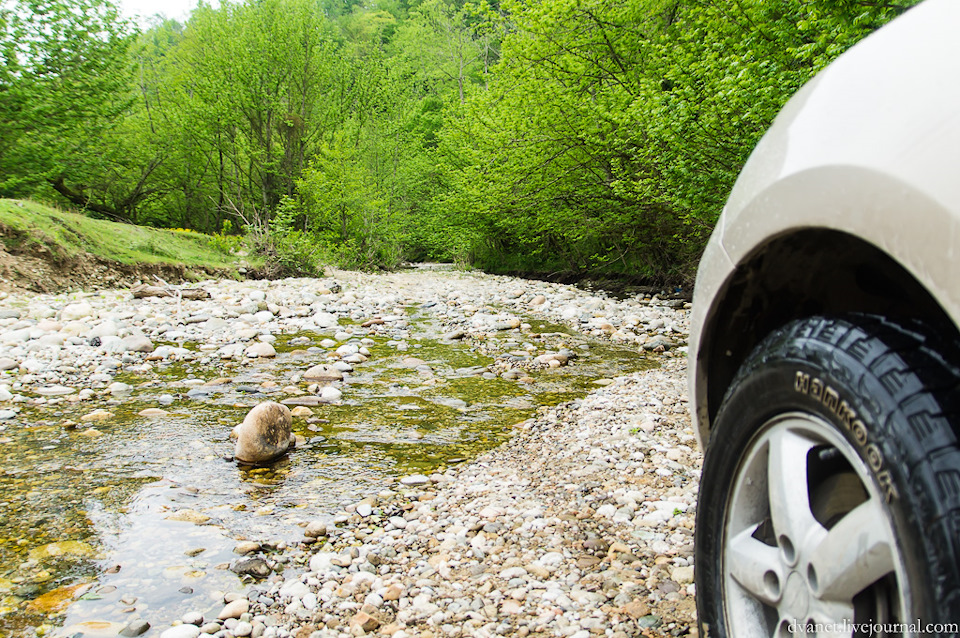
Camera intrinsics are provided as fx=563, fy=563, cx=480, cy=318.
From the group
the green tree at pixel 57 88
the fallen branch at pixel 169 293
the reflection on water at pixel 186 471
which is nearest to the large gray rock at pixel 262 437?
the reflection on water at pixel 186 471

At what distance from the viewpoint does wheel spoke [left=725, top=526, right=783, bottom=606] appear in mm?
1022

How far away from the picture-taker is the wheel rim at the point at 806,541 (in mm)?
844

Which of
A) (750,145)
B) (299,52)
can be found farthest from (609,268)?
(299,52)

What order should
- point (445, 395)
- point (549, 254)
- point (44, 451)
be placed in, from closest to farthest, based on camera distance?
point (44, 451), point (445, 395), point (549, 254)

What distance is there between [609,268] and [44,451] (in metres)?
14.5

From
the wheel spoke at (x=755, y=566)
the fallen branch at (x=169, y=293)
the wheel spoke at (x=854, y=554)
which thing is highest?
A: the wheel spoke at (x=854, y=554)

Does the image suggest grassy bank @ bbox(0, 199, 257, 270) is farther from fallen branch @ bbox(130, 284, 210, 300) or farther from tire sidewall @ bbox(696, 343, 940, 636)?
tire sidewall @ bbox(696, 343, 940, 636)

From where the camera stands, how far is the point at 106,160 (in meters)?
18.0

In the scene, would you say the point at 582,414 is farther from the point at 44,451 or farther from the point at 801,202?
Result: the point at 44,451

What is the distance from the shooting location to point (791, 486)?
3.24 ft

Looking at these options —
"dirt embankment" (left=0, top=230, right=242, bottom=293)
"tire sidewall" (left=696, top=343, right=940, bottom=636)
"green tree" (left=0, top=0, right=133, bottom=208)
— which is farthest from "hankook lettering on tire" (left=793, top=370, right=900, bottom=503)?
"green tree" (left=0, top=0, right=133, bottom=208)

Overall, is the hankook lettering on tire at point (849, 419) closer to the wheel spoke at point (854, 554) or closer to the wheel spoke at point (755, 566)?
the wheel spoke at point (854, 554)

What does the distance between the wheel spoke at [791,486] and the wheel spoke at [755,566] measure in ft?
0.19

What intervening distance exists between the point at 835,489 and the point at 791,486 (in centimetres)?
7
